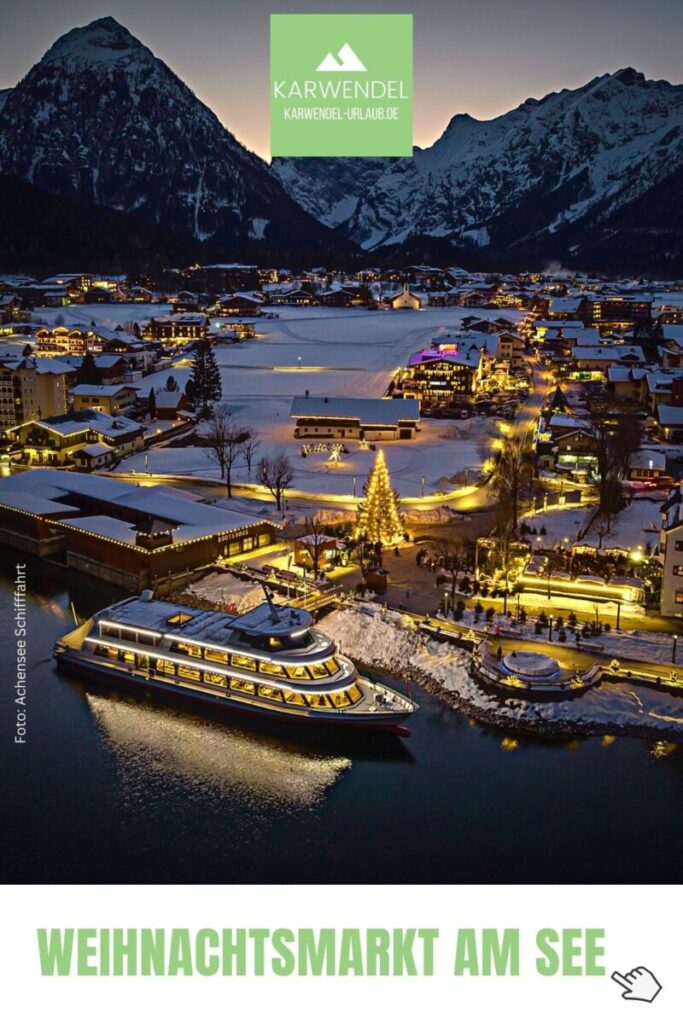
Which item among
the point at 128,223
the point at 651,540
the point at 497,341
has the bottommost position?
the point at 651,540

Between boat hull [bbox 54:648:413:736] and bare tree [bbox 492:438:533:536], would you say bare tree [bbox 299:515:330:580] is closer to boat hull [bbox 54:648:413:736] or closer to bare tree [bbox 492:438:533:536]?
bare tree [bbox 492:438:533:536]

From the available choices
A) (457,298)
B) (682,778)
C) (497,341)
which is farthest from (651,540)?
(457,298)

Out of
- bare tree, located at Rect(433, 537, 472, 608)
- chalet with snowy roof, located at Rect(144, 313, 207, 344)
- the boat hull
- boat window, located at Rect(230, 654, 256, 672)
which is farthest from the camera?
chalet with snowy roof, located at Rect(144, 313, 207, 344)

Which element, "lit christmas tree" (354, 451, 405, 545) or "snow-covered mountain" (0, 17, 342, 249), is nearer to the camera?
"lit christmas tree" (354, 451, 405, 545)

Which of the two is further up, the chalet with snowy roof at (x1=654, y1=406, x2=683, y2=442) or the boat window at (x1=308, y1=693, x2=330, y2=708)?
the chalet with snowy roof at (x1=654, y1=406, x2=683, y2=442)

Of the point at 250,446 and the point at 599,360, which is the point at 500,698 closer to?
the point at 250,446

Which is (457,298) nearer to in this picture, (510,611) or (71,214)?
(71,214)

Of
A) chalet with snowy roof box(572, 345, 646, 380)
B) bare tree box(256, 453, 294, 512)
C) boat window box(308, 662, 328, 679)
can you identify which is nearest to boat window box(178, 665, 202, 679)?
boat window box(308, 662, 328, 679)
